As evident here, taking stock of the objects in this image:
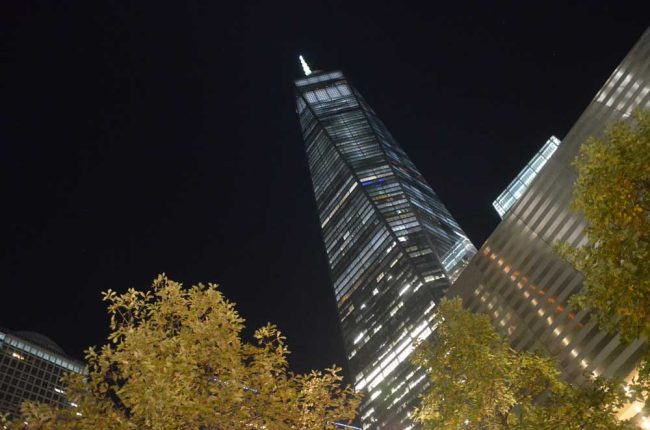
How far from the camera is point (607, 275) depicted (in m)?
10.9

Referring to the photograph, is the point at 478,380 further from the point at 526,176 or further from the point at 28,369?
the point at 28,369

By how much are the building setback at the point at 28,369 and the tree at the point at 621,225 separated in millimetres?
104498

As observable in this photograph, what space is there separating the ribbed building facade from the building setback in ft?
286

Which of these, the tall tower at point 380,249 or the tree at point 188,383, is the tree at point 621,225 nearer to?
the tree at point 188,383

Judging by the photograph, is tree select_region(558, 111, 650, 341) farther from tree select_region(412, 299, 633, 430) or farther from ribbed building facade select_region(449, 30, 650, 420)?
ribbed building facade select_region(449, 30, 650, 420)

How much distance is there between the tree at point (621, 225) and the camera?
1040cm

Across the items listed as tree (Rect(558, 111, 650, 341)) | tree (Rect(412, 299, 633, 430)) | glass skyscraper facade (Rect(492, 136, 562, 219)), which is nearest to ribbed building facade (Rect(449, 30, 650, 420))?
tree (Rect(412, 299, 633, 430))

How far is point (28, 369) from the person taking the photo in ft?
325

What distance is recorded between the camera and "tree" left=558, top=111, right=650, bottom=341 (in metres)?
10.4

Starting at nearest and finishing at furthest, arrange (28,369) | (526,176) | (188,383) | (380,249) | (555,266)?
(188,383), (555,266), (526,176), (28,369), (380,249)

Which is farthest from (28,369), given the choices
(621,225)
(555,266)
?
(621,225)

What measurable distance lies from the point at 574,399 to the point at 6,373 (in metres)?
110

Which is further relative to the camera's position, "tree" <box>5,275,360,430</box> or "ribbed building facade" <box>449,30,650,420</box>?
"ribbed building facade" <box>449,30,650,420</box>

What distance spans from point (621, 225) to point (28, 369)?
11557 centimetres
